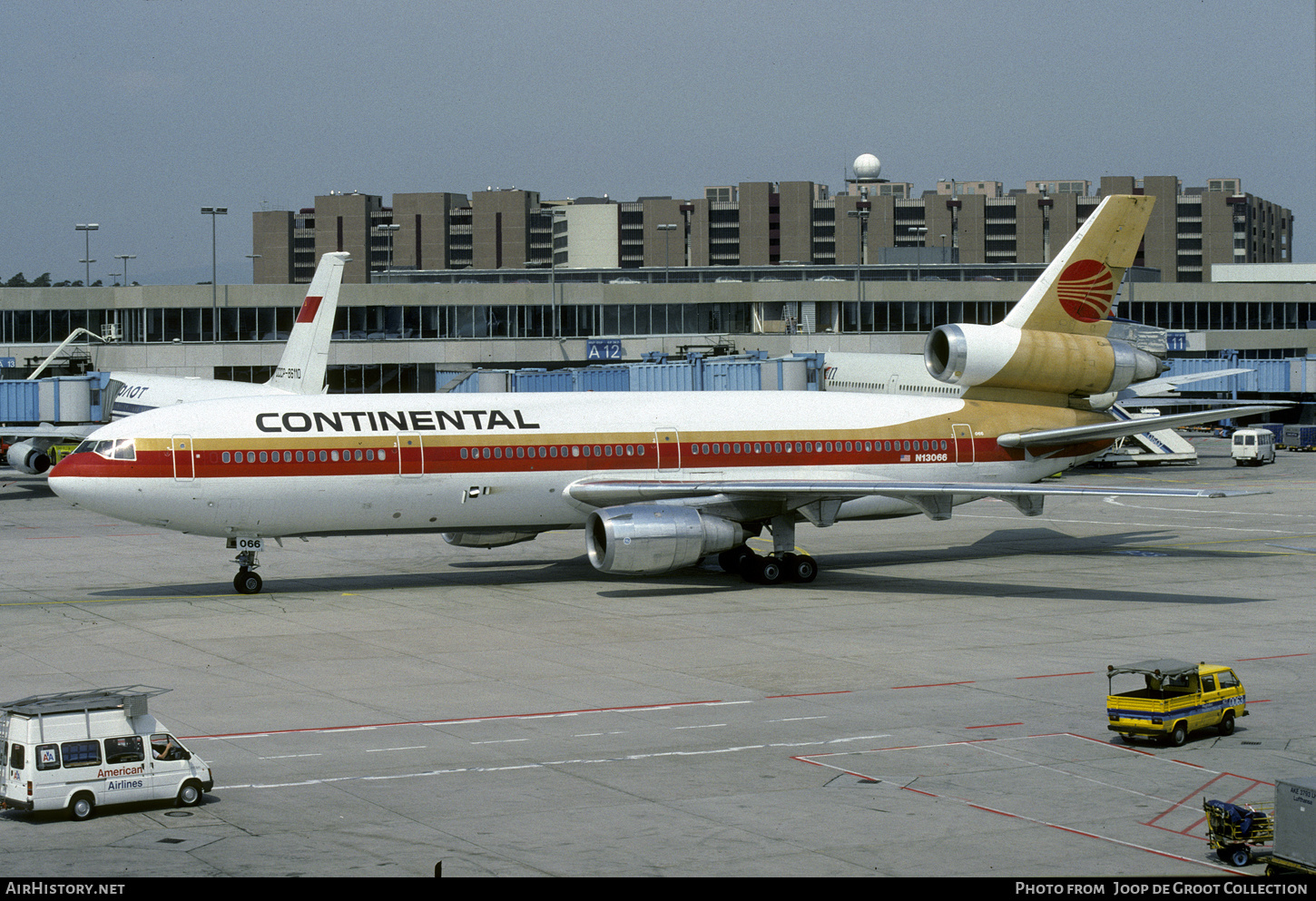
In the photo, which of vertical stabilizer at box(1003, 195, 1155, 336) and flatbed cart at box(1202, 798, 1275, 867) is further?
vertical stabilizer at box(1003, 195, 1155, 336)

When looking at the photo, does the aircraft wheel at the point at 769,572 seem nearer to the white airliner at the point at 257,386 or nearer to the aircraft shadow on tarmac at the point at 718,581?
the aircraft shadow on tarmac at the point at 718,581

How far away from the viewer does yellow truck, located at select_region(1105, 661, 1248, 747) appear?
2098 centimetres

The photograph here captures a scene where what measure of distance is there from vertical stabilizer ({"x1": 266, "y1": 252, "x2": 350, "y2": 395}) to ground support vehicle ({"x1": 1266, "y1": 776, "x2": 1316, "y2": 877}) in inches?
2091

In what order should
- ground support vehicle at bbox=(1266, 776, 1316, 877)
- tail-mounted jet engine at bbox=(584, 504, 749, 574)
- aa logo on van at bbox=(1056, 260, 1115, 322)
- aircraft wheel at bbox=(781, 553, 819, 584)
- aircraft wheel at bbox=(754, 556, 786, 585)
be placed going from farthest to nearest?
aa logo on van at bbox=(1056, 260, 1115, 322) < aircraft wheel at bbox=(781, 553, 819, 584) < aircraft wheel at bbox=(754, 556, 786, 585) < tail-mounted jet engine at bbox=(584, 504, 749, 574) < ground support vehicle at bbox=(1266, 776, 1316, 877)

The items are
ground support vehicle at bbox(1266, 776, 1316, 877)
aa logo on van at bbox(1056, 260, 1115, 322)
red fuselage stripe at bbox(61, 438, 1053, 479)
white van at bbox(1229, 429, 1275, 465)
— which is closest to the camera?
ground support vehicle at bbox(1266, 776, 1316, 877)

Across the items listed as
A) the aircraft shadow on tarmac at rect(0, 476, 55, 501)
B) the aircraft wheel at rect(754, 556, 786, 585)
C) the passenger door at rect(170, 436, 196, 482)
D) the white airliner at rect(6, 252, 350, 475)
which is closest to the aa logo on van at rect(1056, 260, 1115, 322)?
the aircraft wheel at rect(754, 556, 786, 585)

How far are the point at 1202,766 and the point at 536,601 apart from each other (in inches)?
779

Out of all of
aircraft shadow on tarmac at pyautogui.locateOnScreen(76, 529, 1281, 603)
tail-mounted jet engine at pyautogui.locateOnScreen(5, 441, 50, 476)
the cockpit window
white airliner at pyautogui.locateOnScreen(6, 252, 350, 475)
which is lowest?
aircraft shadow on tarmac at pyautogui.locateOnScreen(76, 529, 1281, 603)

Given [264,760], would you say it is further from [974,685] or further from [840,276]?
[840,276]

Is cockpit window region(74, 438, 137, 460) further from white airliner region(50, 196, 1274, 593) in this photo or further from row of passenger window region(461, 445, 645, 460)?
row of passenger window region(461, 445, 645, 460)

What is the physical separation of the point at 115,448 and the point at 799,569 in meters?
18.6

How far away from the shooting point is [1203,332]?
12938 cm

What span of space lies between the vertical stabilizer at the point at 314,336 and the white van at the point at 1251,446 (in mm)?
51765
